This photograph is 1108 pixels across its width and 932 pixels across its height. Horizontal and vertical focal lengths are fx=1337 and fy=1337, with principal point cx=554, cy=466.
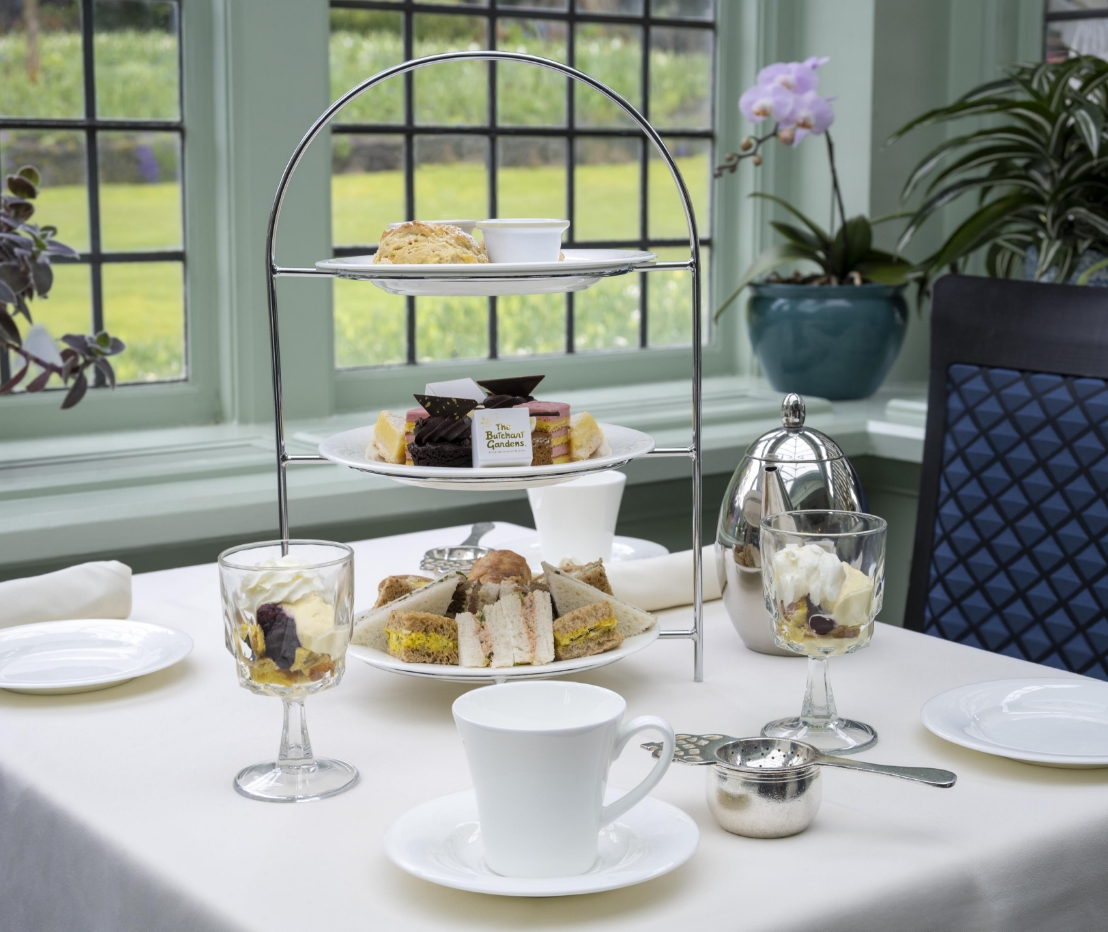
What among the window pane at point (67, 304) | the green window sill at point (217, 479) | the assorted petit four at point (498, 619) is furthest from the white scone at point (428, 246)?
the window pane at point (67, 304)

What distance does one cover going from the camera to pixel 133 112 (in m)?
2.15

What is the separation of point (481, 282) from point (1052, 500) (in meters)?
0.83

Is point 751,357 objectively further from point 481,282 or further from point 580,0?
point 481,282

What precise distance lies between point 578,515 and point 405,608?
0.37 meters

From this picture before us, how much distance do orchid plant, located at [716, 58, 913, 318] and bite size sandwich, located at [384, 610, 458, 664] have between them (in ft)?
5.24

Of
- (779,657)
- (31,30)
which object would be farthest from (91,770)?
(31,30)

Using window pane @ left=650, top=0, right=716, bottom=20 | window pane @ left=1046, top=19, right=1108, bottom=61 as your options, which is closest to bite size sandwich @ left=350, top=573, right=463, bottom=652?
window pane @ left=650, top=0, right=716, bottom=20

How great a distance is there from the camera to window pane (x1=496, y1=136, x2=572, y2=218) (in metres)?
2.57

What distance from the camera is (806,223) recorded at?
2.59m

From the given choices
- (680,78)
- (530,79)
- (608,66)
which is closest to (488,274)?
(530,79)

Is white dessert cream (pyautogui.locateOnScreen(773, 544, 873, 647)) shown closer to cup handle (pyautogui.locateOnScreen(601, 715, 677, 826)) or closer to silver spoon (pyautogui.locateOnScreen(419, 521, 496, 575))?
cup handle (pyautogui.locateOnScreen(601, 715, 677, 826))

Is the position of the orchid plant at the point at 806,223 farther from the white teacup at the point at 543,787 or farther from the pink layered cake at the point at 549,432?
the white teacup at the point at 543,787

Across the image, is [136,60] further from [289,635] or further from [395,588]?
[289,635]

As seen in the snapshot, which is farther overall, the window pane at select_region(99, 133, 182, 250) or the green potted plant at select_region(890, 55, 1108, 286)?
the green potted plant at select_region(890, 55, 1108, 286)
